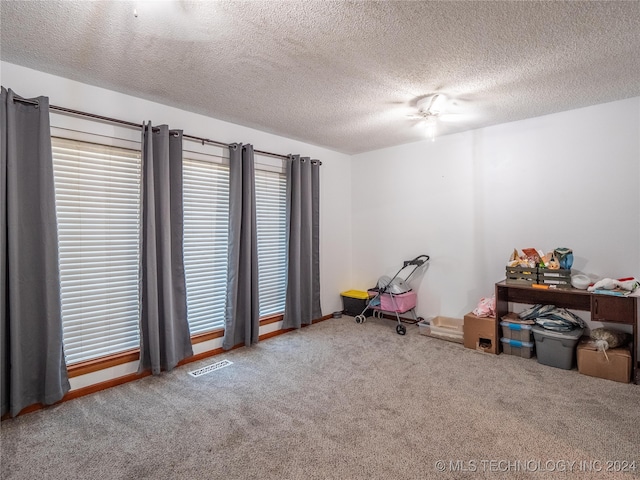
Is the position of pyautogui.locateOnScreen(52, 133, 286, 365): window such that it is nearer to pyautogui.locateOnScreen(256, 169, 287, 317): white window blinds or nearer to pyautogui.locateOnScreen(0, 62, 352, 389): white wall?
pyautogui.locateOnScreen(0, 62, 352, 389): white wall

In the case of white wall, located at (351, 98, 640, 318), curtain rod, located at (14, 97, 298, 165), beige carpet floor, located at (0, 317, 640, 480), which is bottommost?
beige carpet floor, located at (0, 317, 640, 480)

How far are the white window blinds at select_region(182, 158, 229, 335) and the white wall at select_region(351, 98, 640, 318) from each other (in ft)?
7.55

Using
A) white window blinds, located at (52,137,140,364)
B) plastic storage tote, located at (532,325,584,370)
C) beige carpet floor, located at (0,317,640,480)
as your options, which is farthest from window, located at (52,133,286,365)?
plastic storage tote, located at (532,325,584,370)

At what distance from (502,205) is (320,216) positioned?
7.55 ft

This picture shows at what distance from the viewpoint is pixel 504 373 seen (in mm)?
2850

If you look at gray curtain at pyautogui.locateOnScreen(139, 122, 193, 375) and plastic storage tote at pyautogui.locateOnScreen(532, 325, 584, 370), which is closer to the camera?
gray curtain at pyautogui.locateOnScreen(139, 122, 193, 375)

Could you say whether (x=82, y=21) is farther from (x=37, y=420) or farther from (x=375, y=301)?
(x=375, y=301)

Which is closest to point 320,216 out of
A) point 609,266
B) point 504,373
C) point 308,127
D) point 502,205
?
point 308,127

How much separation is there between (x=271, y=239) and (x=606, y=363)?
11.4 feet

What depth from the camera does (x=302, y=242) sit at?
13.8 feet

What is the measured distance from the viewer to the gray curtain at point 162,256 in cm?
274

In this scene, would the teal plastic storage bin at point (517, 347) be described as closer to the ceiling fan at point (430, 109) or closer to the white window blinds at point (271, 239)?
the ceiling fan at point (430, 109)

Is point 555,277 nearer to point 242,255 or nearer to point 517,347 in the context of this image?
point 517,347

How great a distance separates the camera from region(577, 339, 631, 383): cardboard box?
8.61 ft
